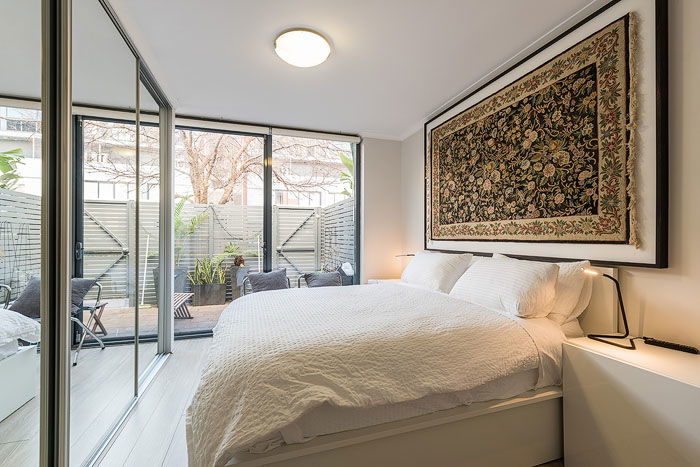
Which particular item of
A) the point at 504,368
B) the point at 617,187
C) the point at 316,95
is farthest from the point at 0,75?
the point at 617,187

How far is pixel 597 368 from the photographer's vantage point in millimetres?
1463

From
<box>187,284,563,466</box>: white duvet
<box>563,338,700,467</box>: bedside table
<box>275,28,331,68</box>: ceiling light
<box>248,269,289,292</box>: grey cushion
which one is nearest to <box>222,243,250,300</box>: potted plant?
<box>248,269,289,292</box>: grey cushion

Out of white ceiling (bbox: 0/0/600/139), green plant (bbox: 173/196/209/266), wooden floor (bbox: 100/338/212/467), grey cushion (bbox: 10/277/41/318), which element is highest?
white ceiling (bbox: 0/0/600/139)

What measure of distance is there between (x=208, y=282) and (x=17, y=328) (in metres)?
2.62

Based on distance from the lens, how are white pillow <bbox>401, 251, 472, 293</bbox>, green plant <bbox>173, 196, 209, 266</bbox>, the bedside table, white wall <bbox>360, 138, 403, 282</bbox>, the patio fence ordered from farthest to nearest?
1. white wall <bbox>360, 138, 403, 282</bbox>
2. green plant <bbox>173, 196, 209, 266</bbox>
3. white pillow <bbox>401, 251, 472, 293</bbox>
4. the bedside table
5. the patio fence

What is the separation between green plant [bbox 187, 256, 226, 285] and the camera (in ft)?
11.9

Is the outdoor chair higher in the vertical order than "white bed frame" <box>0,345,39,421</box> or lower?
higher

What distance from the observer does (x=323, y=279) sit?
12.4 ft

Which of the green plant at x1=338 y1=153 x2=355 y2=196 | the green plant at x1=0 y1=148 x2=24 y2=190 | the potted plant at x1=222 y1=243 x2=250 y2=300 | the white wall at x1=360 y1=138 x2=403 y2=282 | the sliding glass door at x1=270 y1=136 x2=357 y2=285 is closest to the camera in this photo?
the green plant at x1=0 y1=148 x2=24 y2=190

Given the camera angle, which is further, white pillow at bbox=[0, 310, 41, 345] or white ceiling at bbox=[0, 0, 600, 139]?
white ceiling at bbox=[0, 0, 600, 139]

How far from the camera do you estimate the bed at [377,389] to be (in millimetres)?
1130

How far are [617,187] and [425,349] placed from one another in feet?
4.64

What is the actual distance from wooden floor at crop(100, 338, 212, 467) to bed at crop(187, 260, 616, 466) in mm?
688

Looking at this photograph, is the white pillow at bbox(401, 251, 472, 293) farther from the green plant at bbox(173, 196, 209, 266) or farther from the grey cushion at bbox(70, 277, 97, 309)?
the green plant at bbox(173, 196, 209, 266)
